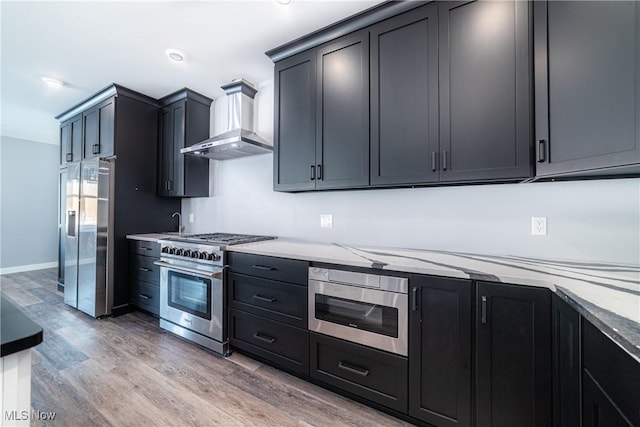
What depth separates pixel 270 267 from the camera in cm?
203

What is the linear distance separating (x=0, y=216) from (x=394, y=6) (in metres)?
7.01

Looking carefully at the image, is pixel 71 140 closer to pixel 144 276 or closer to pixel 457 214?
pixel 144 276

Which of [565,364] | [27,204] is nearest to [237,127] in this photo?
[565,364]

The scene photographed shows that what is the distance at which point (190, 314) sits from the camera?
8.10ft

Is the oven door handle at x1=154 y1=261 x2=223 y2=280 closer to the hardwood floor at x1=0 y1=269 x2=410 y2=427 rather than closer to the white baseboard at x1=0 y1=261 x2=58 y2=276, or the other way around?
the hardwood floor at x1=0 y1=269 x2=410 y2=427

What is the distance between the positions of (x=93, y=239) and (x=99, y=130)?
1391mm

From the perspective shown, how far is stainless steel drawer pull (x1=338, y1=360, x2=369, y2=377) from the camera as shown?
1662 millimetres

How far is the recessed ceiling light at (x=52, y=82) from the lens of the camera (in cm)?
295

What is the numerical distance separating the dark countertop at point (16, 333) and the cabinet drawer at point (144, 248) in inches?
98.0

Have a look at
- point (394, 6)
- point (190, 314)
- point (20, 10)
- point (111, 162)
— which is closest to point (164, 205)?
point (111, 162)

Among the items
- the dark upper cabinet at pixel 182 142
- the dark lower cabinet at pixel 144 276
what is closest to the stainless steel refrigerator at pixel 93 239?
the dark lower cabinet at pixel 144 276

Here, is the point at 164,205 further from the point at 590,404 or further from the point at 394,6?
the point at 590,404

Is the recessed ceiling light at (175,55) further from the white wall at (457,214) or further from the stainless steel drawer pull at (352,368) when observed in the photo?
the stainless steel drawer pull at (352,368)

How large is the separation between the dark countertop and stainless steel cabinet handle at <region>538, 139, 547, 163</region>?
212 centimetres
